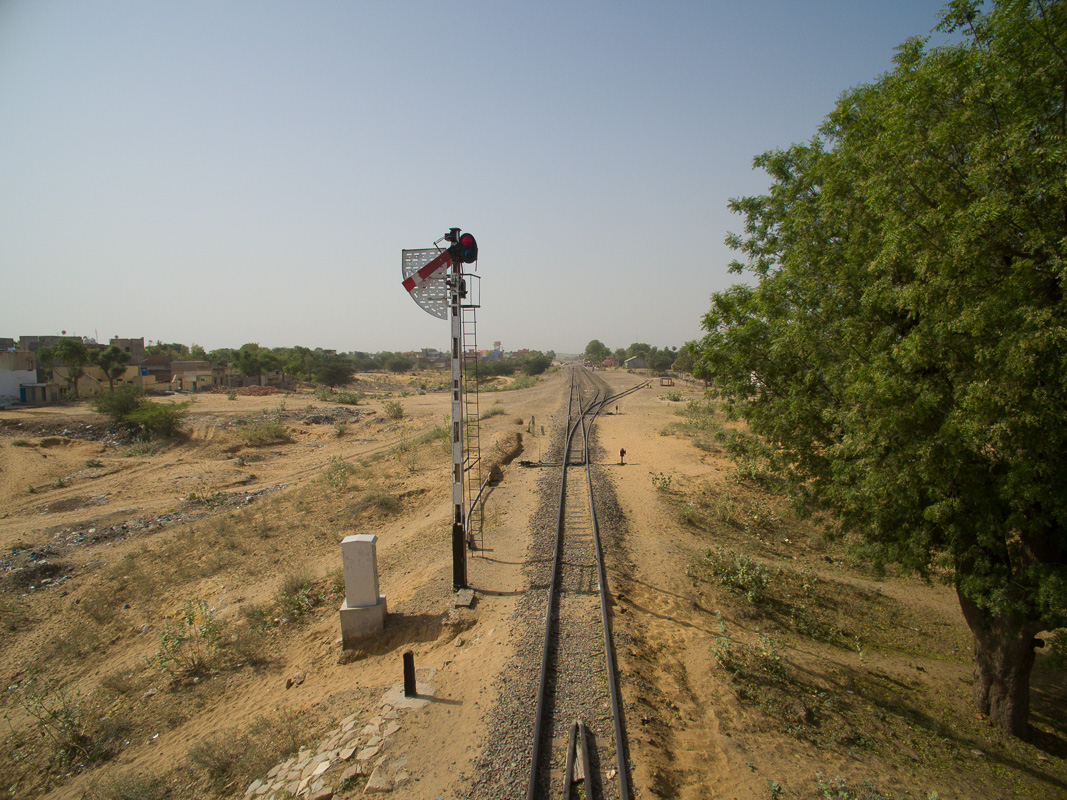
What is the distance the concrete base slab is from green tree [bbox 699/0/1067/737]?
23.8 feet

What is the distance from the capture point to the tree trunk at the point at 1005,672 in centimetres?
712

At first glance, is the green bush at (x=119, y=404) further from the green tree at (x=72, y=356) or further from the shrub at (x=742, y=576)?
the shrub at (x=742, y=576)

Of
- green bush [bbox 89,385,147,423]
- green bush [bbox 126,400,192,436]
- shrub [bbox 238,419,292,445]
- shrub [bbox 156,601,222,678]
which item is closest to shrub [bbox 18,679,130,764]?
shrub [bbox 156,601,222,678]

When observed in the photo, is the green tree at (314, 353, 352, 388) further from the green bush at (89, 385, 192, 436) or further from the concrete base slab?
the concrete base slab

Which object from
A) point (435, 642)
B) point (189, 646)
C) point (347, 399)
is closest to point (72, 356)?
point (347, 399)

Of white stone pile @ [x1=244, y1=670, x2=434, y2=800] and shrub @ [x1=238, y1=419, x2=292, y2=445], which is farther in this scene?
shrub @ [x1=238, y1=419, x2=292, y2=445]

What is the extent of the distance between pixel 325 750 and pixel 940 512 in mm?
7474

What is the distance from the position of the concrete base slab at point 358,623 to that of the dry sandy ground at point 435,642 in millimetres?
261

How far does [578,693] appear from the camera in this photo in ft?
21.2

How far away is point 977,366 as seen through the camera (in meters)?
5.54

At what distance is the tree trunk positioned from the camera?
7.12 metres

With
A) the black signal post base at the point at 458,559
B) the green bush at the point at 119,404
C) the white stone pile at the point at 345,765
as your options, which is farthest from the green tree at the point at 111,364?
the white stone pile at the point at 345,765

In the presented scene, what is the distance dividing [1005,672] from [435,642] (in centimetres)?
→ 811

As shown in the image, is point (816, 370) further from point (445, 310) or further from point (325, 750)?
point (325, 750)
